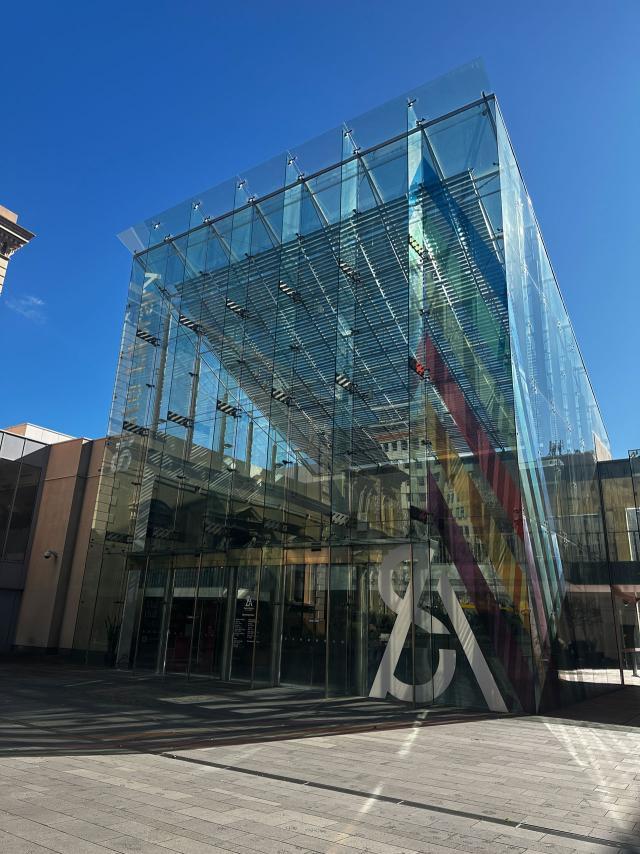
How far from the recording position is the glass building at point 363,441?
42.9 feet

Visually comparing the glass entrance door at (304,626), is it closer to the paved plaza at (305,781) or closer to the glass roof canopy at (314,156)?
the paved plaza at (305,781)

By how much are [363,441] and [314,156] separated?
9.42 m

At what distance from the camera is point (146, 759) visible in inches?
276

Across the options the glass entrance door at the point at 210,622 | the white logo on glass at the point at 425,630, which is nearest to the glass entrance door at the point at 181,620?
the glass entrance door at the point at 210,622

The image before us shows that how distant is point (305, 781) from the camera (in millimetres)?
6289

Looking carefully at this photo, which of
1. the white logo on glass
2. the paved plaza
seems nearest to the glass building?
the white logo on glass

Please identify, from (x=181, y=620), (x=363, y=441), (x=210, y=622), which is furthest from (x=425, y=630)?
(x=181, y=620)

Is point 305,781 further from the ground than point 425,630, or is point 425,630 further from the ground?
point 425,630

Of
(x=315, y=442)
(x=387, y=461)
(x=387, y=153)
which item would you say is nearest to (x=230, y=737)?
(x=387, y=461)

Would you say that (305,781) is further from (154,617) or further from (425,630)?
(154,617)

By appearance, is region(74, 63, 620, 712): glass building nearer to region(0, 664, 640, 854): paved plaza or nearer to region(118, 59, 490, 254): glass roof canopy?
region(118, 59, 490, 254): glass roof canopy

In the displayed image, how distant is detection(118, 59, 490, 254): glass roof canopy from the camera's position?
15734mm

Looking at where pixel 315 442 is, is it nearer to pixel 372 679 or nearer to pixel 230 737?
pixel 372 679

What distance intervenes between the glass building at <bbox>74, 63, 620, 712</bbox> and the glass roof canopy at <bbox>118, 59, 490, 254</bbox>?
7cm
